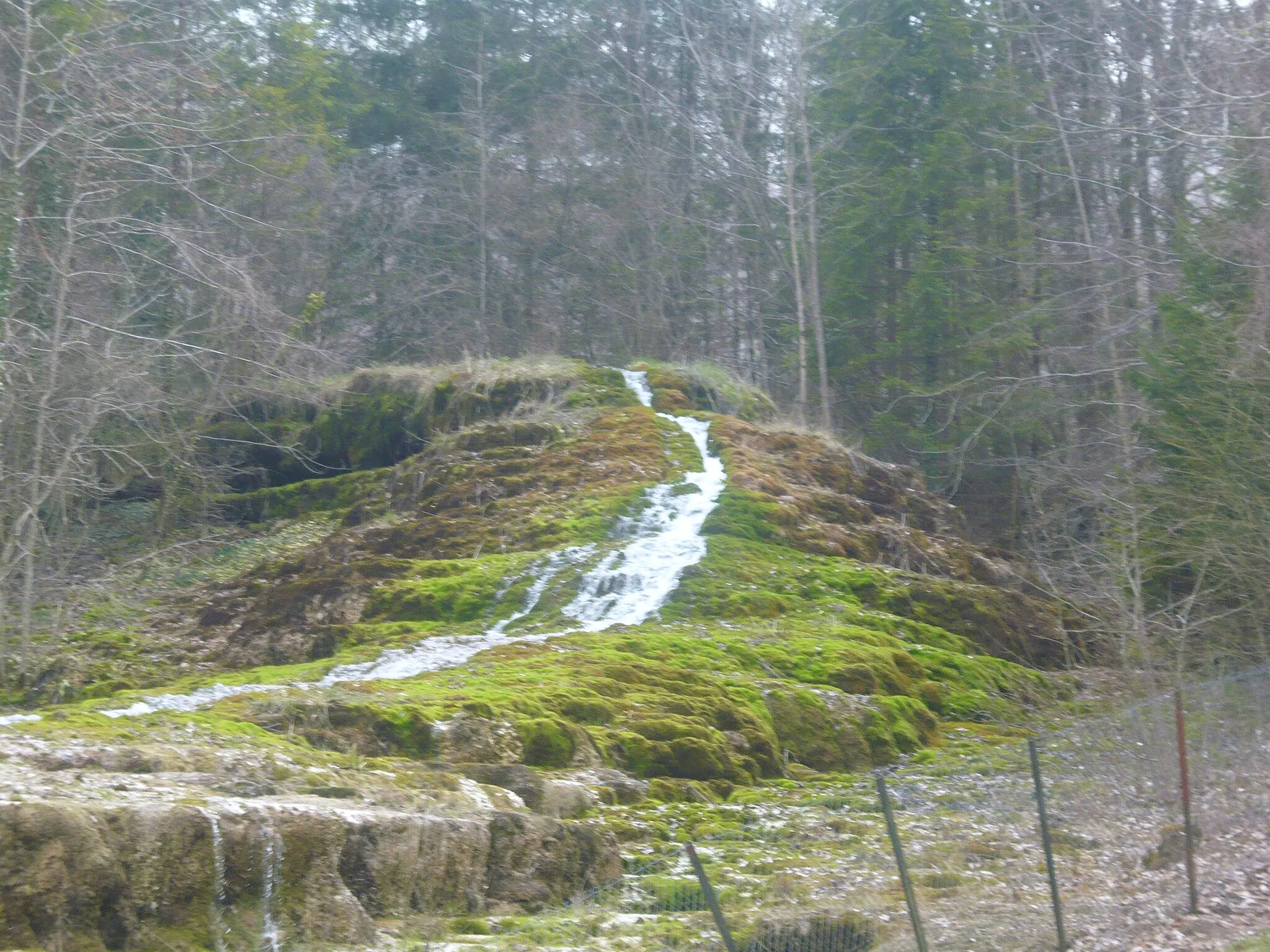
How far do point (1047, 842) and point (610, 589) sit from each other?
1018 centimetres

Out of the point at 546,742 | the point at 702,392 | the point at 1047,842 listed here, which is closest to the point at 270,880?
the point at 1047,842

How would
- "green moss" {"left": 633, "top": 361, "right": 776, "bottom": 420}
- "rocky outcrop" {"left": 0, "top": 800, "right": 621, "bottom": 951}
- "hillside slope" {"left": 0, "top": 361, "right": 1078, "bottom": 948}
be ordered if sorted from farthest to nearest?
"green moss" {"left": 633, "top": 361, "right": 776, "bottom": 420} → "hillside slope" {"left": 0, "top": 361, "right": 1078, "bottom": 948} → "rocky outcrop" {"left": 0, "top": 800, "right": 621, "bottom": 951}

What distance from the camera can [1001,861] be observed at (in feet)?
22.0

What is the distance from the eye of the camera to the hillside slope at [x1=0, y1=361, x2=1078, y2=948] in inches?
236

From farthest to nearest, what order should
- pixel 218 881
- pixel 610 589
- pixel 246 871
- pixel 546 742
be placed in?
1. pixel 610 589
2. pixel 546 742
3. pixel 246 871
4. pixel 218 881

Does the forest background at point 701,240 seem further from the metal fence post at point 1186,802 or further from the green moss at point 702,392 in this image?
the metal fence post at point 1186,802

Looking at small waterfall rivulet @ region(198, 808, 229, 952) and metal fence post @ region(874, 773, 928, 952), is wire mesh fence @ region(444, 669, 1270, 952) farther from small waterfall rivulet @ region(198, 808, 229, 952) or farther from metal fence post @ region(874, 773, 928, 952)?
small waterfall rivulet @ region(198, 808, 229, 952)

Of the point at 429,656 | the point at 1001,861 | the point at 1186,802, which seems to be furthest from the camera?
the point at 429,656

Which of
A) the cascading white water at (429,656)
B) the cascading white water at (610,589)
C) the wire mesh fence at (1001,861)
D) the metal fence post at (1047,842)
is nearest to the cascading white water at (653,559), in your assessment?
the cascading white water at (610,589)

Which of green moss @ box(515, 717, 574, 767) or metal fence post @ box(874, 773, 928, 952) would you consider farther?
green moss @ box(515, 717, 574, 767)

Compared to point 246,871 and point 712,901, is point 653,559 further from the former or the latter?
point 712,901

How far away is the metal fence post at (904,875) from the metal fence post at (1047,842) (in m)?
0.88

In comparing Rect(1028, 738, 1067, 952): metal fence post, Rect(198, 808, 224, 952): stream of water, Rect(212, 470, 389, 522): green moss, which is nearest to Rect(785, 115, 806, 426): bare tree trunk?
Rect(212, 470, 389, 522): green moss

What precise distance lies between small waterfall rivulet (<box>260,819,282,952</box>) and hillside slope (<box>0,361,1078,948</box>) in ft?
0.06
